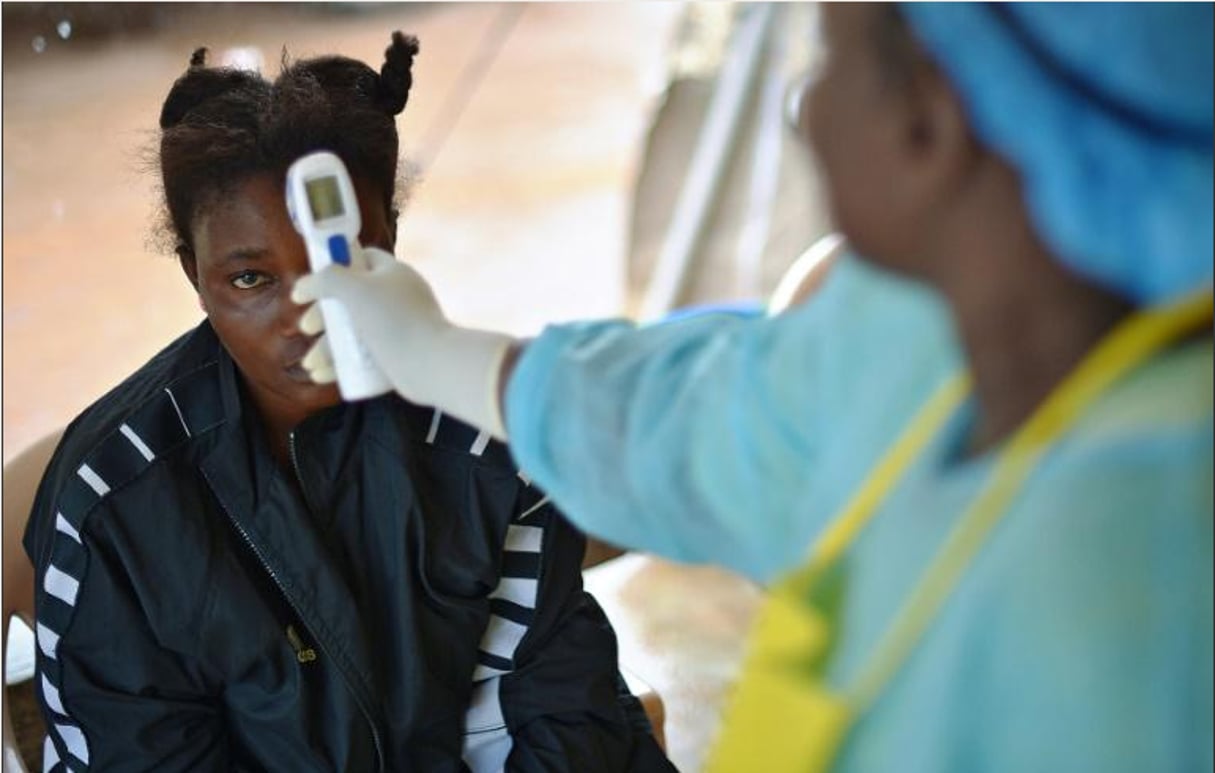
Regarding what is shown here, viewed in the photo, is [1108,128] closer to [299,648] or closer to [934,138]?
[934,138]

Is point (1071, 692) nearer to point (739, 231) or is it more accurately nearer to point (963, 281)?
point (963, 281)

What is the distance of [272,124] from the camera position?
36.2 inches

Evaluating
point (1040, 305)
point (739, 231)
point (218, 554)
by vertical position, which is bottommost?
point (739, 231)

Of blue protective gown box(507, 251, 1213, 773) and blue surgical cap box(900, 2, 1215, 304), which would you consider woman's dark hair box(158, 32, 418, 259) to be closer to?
blue protective gown box(507, 251, 1213, 773)

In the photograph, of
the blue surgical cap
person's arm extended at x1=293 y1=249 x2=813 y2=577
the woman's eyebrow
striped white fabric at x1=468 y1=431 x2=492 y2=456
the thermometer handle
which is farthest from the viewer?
striped white fabric at x1=468 y1=431 x2=492 y2=456

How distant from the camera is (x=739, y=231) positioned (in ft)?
7.96

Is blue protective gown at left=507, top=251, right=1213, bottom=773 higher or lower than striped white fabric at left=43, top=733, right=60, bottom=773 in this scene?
higher

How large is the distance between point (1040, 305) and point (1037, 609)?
0.11 m

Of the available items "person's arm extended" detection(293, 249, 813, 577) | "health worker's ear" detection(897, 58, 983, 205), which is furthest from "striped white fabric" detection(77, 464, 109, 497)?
"health worker's ear" detection(897, 58, 983, 205)

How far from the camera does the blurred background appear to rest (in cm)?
111

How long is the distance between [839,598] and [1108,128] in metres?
0.20

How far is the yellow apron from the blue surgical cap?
0.08ft

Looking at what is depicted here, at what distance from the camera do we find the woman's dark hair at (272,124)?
92cm

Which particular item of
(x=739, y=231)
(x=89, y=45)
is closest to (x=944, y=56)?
(x=89, y=45)
